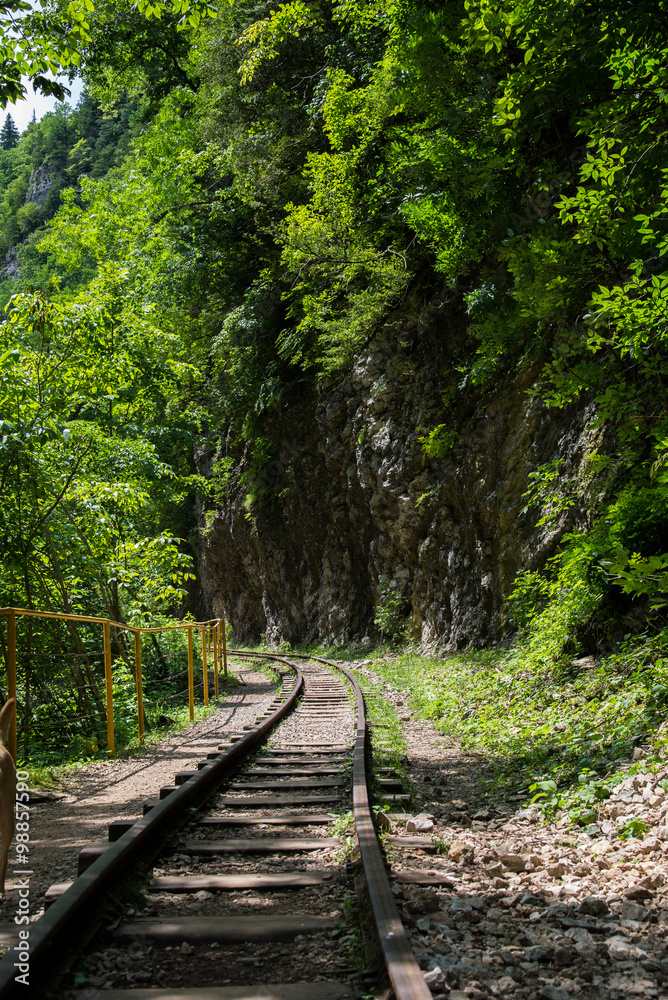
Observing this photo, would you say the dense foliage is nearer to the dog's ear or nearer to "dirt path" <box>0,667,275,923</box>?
"dirt path" <box>0,667,275,923</box>

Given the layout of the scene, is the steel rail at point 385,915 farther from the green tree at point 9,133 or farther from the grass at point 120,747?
the green tree at point 9,133

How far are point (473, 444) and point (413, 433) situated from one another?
3092 millimetres

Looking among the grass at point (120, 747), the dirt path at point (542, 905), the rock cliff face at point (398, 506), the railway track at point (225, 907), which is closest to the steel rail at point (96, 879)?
the railway track at point (225, 907)

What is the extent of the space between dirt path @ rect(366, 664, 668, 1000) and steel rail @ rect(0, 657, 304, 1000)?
1.40 meters

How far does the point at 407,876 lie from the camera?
3.60 meters

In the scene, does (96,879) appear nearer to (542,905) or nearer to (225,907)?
(225,907)

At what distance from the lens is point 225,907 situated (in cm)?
331

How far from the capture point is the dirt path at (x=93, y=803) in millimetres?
3908

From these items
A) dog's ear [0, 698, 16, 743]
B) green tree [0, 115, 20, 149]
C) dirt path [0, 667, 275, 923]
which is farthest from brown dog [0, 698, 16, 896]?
green tree [0, 115, 20, 149]

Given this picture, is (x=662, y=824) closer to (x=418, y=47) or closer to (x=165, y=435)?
(x=418, y=47)

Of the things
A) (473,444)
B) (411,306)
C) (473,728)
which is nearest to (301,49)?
(411,306)

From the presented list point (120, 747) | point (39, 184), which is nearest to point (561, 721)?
point (120, 747)

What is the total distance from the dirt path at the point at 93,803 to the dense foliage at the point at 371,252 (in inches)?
106

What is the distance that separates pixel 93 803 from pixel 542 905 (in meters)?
3.81
